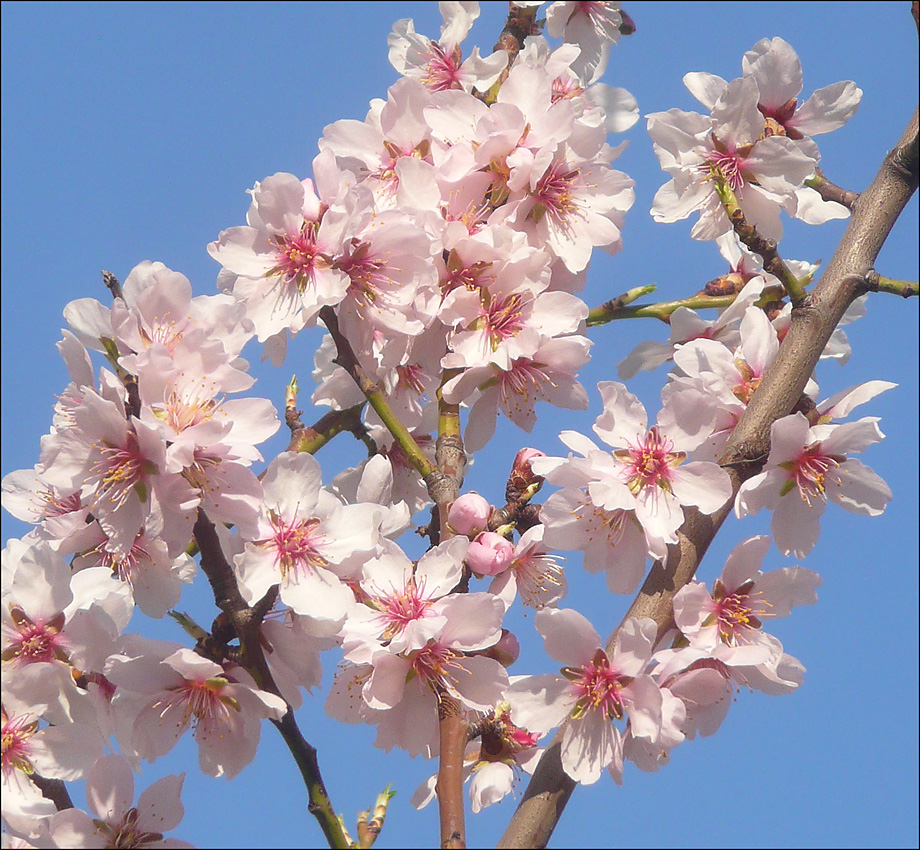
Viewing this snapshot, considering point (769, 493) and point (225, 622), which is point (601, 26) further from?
point (225, 622)

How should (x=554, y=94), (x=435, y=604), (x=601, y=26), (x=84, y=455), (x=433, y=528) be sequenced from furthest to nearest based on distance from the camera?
(x=601, y=26)
(x=554, y=94)
(x=433, y=528)
(x=435, y=604)
(x=84, y=455)

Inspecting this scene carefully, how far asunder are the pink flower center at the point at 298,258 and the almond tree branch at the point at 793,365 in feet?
3.97

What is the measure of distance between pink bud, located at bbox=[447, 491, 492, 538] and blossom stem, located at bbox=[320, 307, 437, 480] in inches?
5.8

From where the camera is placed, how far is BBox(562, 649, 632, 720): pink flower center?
260 centimetres

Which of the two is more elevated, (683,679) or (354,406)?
(354,406)

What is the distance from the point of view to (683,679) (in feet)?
8.50

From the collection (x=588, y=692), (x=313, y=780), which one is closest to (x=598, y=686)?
(x=588, y=692)

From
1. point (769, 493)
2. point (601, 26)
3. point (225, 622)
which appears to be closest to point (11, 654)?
point (225, 622)

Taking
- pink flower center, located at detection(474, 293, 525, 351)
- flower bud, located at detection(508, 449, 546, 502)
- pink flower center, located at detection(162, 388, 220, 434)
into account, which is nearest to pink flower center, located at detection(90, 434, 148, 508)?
pink flower center, located at detection(162, 388, 220, 434)

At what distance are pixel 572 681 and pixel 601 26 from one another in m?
2.81

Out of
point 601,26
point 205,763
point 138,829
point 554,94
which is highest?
point 601,26

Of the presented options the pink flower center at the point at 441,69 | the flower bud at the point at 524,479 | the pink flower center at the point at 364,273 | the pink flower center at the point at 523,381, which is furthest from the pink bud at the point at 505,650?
the pink flower center at the point at 441,69

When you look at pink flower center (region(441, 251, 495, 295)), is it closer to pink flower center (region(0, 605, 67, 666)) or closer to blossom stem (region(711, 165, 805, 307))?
blossom stem (region(711, 165, 805, 307))

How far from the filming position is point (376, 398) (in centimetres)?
289
